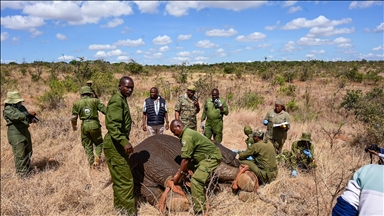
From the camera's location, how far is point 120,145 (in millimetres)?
3545

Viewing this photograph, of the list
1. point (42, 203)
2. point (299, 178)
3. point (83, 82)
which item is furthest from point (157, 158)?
point (83, 82)

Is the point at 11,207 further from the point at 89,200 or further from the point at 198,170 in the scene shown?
the point at 198,170

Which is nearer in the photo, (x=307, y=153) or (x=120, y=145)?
(x=120, y=145)

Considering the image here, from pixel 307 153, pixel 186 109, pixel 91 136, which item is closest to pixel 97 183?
pixel 91 136

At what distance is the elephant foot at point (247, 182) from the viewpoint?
409 cm

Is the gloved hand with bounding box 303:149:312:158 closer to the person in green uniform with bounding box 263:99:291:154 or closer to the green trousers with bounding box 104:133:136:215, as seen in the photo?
the person in green uniform with bounding box 263:99:291:154

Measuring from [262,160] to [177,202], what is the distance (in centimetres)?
158

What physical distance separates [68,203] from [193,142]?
2078 millimetres

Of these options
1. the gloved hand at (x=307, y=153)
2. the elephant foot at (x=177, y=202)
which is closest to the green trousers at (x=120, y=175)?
the elephant foot at (x=177, y=202)

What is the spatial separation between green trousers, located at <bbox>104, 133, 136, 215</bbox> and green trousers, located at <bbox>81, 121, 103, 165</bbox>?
1.81 meters

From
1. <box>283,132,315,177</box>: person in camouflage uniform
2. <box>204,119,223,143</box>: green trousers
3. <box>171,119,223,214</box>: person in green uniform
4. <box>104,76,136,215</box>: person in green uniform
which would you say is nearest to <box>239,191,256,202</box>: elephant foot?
<box>171,119,223,214</box>: person in green uniform

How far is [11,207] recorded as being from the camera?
3793mm

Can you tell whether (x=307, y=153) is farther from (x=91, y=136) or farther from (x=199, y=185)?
(x=91, y=136)

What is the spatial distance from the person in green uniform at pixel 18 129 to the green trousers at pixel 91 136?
964 millimetres
